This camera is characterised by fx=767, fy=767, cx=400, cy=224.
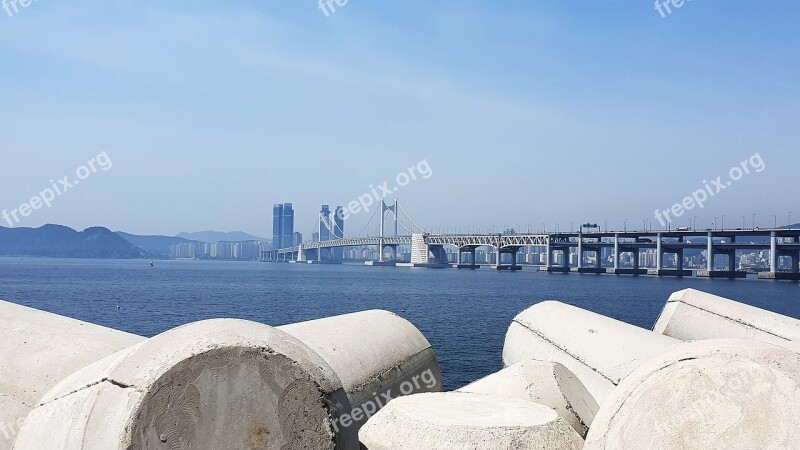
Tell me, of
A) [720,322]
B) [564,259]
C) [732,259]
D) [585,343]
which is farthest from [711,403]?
[564,259]

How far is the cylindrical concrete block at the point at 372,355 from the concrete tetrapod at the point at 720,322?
532 centimetres

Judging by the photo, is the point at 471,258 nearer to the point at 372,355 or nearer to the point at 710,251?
the point at 710,251

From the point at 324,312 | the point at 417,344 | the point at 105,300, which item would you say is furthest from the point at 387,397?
the point at 105,300

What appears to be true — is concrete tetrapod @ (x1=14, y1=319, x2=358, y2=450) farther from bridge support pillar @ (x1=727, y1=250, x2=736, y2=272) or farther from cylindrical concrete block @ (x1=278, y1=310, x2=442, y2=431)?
bridge support pillar @ (x1=727, y1=250, x2=736, y2=272)

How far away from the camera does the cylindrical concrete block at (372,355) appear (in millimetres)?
7441

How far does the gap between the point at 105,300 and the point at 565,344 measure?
47.3 metres

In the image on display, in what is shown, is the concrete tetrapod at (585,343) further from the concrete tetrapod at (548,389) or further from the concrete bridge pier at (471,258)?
the concrete bridge pier at (471,258)

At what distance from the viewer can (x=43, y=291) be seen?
61875 millimetres

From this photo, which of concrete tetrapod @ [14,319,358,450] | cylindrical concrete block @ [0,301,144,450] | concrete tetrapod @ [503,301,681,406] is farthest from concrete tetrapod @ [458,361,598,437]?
cylindrical concrete block @ [0,301,144,450]

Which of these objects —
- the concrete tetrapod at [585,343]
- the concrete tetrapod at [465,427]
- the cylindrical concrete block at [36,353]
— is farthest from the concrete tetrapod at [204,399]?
the concrete tetrapod at [585,343]

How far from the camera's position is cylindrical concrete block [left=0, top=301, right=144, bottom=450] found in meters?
6.37

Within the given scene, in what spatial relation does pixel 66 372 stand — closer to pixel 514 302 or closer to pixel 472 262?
pixel 514 302

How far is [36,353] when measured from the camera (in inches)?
269

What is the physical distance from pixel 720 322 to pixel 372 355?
6.97m
